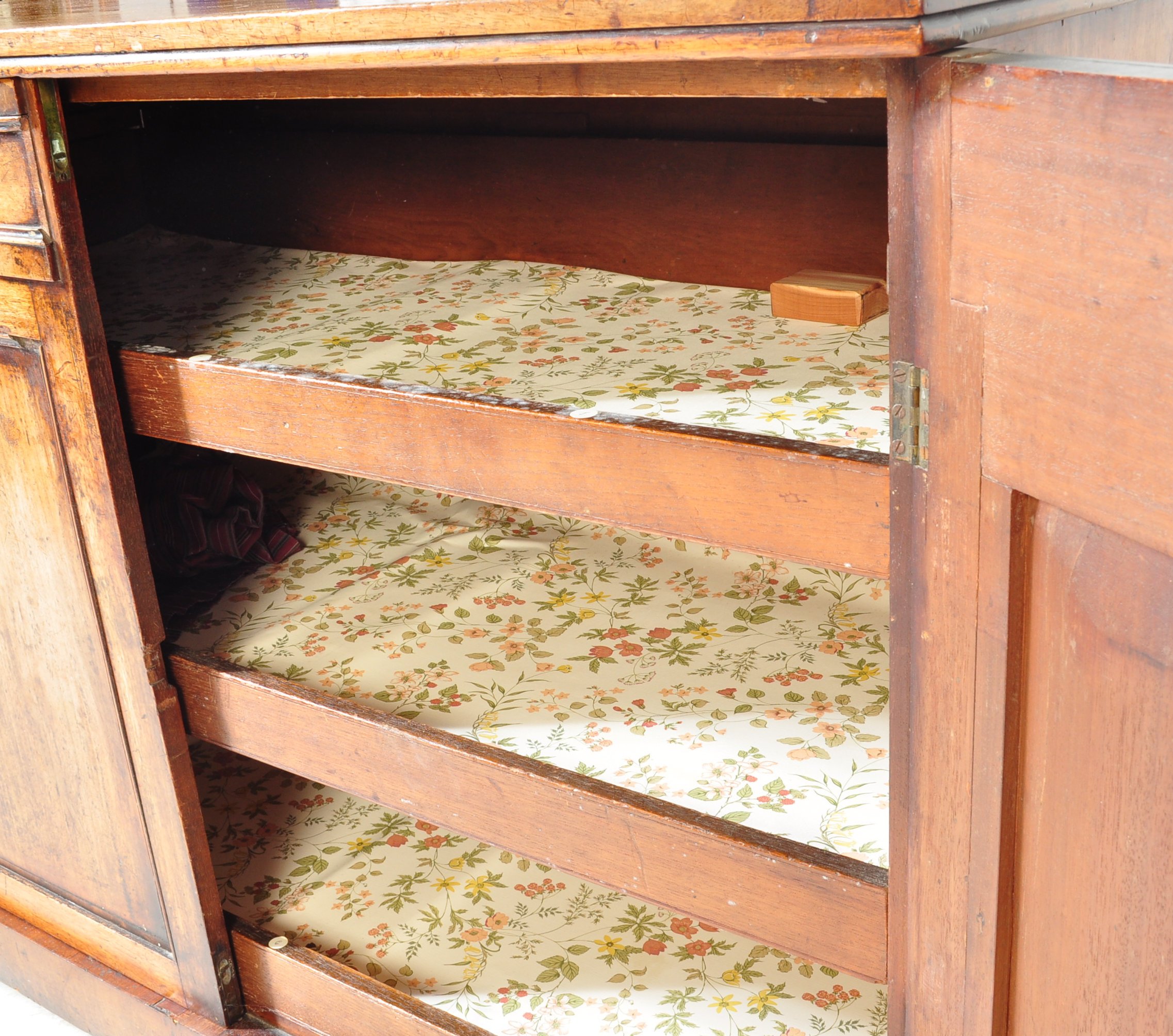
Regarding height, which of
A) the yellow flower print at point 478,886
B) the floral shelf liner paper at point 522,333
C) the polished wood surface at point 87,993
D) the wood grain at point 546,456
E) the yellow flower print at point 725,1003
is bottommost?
the polished wood surface at point 87,993

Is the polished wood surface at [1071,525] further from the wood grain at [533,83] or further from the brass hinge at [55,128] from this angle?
the brass hinge at [55,128]

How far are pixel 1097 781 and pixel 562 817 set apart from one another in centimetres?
55

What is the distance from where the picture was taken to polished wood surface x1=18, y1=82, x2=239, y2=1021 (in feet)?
3.70

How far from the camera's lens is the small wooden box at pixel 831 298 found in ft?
3.62

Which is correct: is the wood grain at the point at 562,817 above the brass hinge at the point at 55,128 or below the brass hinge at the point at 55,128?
below

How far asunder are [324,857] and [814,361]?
106 centimetres

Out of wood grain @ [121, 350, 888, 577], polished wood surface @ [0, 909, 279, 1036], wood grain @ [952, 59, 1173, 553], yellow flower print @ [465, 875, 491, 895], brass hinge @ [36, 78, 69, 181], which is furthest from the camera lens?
yellow flower print @ [465, 875, 491, 895]

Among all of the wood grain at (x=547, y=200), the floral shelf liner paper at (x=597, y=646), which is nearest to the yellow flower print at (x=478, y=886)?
the floral shelf liner paper at (x=597, y=646)

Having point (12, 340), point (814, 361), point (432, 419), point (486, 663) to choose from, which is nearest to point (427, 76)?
point (432, 419)

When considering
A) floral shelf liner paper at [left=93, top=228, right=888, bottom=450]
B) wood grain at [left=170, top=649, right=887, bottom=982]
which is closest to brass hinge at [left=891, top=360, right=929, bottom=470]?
floral shelf liner paper at [left=93, top=228, right=888, bottom=450]

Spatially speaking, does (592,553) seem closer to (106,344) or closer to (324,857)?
(324,857)

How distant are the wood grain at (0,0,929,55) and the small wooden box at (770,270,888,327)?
0.49 m

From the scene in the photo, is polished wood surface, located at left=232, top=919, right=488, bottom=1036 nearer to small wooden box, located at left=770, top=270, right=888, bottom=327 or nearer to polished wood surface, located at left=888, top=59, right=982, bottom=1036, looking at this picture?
polished wood surface, located at left=888, top=59, right=982, bottom=1036

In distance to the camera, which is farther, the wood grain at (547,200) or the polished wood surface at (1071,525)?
the wood grain at (547,200)
